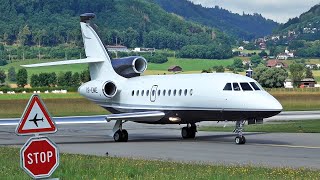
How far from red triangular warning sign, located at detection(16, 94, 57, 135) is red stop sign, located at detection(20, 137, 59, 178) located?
0.35m

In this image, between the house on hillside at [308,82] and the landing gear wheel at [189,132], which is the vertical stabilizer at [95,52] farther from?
the house on hillside at [308,82]

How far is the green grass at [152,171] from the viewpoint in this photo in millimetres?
18000

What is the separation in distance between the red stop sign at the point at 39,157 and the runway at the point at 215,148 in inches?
386

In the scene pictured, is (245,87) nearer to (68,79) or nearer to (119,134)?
→ (119,134)

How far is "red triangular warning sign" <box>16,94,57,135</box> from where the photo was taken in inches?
509

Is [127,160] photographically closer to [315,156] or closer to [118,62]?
[315,156]

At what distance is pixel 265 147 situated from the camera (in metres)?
28.3

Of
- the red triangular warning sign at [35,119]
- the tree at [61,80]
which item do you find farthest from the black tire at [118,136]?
the tree at [61,80]

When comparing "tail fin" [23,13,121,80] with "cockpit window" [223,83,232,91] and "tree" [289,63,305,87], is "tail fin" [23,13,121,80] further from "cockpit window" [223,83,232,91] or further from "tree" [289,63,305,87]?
"tree" [289,63,305,87]

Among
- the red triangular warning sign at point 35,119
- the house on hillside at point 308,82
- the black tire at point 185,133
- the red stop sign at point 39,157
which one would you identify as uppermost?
the red triangular warning sign at point 35,119

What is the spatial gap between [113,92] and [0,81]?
13109 cm

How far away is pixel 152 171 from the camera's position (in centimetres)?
1931

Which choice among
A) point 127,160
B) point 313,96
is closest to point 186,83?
point 127,160

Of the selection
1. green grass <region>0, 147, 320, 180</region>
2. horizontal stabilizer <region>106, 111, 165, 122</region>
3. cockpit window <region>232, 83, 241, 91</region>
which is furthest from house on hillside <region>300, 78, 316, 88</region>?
green grass <region>0, 147, 320, 180</region>
